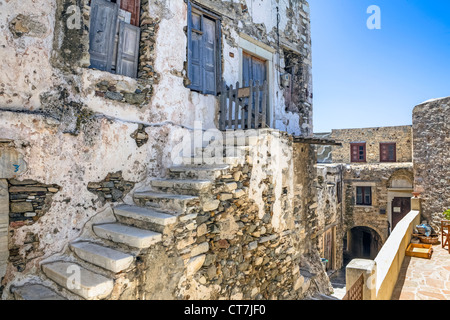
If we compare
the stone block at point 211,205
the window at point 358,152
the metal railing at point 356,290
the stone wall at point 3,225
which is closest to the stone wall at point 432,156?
the window at point 358,152

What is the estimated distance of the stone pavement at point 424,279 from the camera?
4797mm

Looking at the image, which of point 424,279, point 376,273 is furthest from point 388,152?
point 376,273

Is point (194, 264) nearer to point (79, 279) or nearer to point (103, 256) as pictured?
point (103, 256)

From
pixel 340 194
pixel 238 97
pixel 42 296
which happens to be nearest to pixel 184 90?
pixel 238 97

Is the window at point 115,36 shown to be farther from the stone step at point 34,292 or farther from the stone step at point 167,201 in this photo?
the stone step at point 34,292

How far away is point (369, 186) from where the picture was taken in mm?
17344

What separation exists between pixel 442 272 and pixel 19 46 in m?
8.15

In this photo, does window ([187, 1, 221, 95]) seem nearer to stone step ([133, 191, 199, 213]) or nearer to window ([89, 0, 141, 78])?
window ([89, 0, 141, 78])

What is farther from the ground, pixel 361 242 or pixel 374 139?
pixel 374 139

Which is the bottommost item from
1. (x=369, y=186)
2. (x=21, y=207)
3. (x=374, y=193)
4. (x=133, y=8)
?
(x=374, y=193)

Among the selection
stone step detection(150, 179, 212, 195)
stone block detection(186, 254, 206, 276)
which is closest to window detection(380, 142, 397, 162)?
stone step detection(150, 179, 212, 195)

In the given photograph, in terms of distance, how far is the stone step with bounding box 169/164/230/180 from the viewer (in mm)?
3631

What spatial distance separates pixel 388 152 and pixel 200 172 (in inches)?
757

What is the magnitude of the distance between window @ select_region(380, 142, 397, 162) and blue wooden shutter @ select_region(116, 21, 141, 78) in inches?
757
